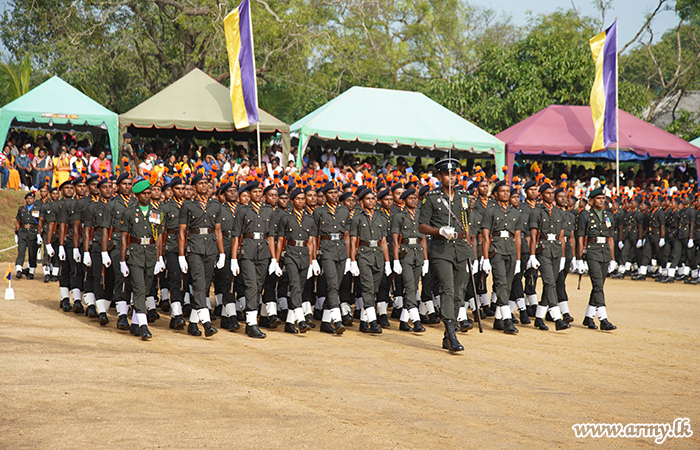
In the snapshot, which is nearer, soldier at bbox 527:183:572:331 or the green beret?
the green beret

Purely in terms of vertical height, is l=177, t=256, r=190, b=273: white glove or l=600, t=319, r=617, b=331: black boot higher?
l=177, t=256, r=190, b=273: white glove

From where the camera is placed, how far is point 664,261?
18.5m

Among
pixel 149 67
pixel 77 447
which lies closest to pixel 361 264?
pixel 77 447

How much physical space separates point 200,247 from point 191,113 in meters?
11.7

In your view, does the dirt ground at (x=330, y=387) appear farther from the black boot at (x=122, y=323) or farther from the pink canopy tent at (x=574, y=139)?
the pink canopy tent at (x=574, y=139)

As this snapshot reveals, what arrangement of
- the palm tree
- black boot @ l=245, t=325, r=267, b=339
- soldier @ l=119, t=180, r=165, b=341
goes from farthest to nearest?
the palm tree
black boot @ l=245, t=325, r=267, b=339
soldier @ l=119, t=180, r=165, b=341

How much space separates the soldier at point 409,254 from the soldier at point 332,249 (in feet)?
2.44

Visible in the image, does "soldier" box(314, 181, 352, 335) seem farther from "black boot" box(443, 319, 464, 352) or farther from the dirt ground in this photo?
"black boot" box(443, 319, 464, 352)

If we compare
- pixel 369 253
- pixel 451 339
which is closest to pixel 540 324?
pixel 451 339

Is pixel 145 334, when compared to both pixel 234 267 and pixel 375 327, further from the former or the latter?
pixel 375 327

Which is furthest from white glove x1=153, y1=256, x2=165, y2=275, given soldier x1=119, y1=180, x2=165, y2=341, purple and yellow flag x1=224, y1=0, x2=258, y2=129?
purple and yellow flag x1=224, y1=0, x2=258, y2=129

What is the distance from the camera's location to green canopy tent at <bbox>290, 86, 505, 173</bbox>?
67.5 ft

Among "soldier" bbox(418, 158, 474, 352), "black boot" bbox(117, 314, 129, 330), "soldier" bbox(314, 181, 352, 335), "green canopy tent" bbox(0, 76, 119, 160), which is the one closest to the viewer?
"soldier" bbox(418, 158, 474, 352)

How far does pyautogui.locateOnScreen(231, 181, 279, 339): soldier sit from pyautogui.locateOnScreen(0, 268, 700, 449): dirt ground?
1.92 feet
